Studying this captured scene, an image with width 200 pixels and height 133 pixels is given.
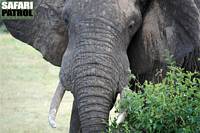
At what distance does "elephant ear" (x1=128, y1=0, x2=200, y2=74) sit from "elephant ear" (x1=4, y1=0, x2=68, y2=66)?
0.64 m

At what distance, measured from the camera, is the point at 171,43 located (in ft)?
24.8

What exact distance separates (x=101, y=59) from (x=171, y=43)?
101 cm

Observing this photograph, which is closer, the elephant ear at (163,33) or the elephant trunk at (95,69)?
the elephant trunk at (95,69)

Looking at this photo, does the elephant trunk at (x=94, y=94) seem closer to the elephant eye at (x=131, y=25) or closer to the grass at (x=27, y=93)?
the elephant eye at (x=131, y=25)

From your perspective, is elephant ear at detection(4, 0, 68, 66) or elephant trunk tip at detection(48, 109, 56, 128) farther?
elephant ear at detection(4, 0, 68, 66)

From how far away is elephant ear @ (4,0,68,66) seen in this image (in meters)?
7.78

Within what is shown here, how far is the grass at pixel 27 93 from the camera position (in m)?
11.8

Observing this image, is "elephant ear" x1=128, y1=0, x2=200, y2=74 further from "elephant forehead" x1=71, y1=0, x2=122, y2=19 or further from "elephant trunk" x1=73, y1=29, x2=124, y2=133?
"elephant trunk" x1=73, y1=29, x2=124, y2=133

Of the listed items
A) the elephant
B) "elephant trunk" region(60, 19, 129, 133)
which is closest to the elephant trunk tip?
the elephant

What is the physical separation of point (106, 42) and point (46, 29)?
1.25 meters

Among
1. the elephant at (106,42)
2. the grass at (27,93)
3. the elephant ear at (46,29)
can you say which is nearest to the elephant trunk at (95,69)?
the elephant at (106,42)

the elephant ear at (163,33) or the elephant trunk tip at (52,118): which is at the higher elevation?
the elephant ear at (163,33)

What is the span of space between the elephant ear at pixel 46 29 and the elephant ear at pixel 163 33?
0.64 m

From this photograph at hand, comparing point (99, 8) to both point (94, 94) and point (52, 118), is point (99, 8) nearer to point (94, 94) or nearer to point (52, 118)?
point (94, 94)
